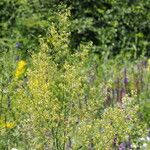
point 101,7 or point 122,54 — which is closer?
point 122,54

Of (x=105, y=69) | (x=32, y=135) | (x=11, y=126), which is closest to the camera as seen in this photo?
(x=32, y=135)

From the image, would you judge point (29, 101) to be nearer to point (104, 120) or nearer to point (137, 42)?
point (104, 120)

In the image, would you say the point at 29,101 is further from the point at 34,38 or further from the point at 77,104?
the point at 34,38

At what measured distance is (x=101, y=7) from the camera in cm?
750

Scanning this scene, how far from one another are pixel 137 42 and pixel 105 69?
194 centimetres

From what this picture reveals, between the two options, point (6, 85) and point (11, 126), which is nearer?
point (6, 85)

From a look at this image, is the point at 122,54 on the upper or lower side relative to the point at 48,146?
upper

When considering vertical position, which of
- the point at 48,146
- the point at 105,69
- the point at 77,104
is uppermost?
the point at 105,69

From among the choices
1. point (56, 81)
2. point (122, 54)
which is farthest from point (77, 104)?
point (122, 54)

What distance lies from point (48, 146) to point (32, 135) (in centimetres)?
13

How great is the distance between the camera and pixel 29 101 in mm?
2742

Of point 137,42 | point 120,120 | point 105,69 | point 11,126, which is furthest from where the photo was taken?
point 137,42

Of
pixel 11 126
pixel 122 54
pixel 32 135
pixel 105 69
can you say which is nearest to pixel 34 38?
pixel 122 54

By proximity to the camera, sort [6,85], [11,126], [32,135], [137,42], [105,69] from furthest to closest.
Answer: [137,42]
[105,69]
[11,126]
[6,85]
[32,135]
